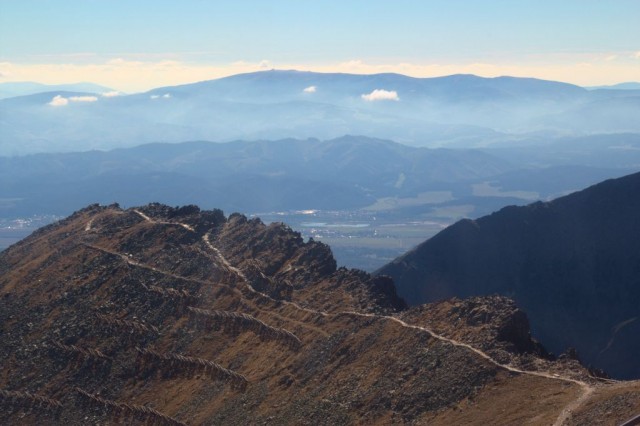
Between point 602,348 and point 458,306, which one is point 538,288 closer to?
point 602,348

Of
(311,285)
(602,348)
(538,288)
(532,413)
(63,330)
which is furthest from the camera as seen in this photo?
(538,288)

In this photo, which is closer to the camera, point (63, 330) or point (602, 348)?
point (63, 330)

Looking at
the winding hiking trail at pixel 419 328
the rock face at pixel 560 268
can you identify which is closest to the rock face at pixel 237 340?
the winding hiking trail at pixel 419 328

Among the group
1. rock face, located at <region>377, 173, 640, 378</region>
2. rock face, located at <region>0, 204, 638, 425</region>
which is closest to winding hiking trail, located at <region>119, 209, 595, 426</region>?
rock face, located at <region>0, 204, 638, 425</region>

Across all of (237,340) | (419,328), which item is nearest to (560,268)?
(237,340)

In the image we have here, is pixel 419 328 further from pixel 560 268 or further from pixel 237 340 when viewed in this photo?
pixel 560 268

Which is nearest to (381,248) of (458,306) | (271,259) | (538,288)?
(538,288)
